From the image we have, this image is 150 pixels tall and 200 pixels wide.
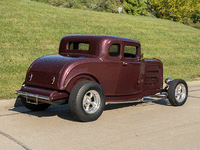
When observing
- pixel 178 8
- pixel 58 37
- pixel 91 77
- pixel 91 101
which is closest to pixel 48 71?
pixel 91 77

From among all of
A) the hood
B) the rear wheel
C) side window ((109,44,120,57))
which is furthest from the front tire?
the rear wheel

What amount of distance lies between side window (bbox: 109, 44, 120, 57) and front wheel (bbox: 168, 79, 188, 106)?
6.31 feet

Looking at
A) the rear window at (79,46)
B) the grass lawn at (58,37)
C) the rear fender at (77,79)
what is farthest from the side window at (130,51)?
the grass lawn at (58,37)

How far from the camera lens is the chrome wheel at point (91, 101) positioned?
234 inches

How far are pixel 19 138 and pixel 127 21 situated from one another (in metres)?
24.8

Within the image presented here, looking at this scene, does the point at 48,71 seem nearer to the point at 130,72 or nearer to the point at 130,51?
the point at 130,72

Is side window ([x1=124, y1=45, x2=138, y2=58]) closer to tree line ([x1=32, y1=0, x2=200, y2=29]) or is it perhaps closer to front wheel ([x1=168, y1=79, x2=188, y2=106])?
front wheel ([x1=168, y1=79, x2=188, y2=106])

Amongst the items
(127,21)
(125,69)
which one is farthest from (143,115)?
(127,21)

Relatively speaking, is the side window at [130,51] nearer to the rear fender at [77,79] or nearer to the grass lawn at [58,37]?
the rear fender at [77,79]

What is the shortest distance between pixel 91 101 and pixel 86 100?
0.23m

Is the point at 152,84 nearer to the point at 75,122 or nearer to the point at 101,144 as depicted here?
the point at 75,122

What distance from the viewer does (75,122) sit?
19.6ft

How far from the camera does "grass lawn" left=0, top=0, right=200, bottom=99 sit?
12.3 m

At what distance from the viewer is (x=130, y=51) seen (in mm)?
7305
